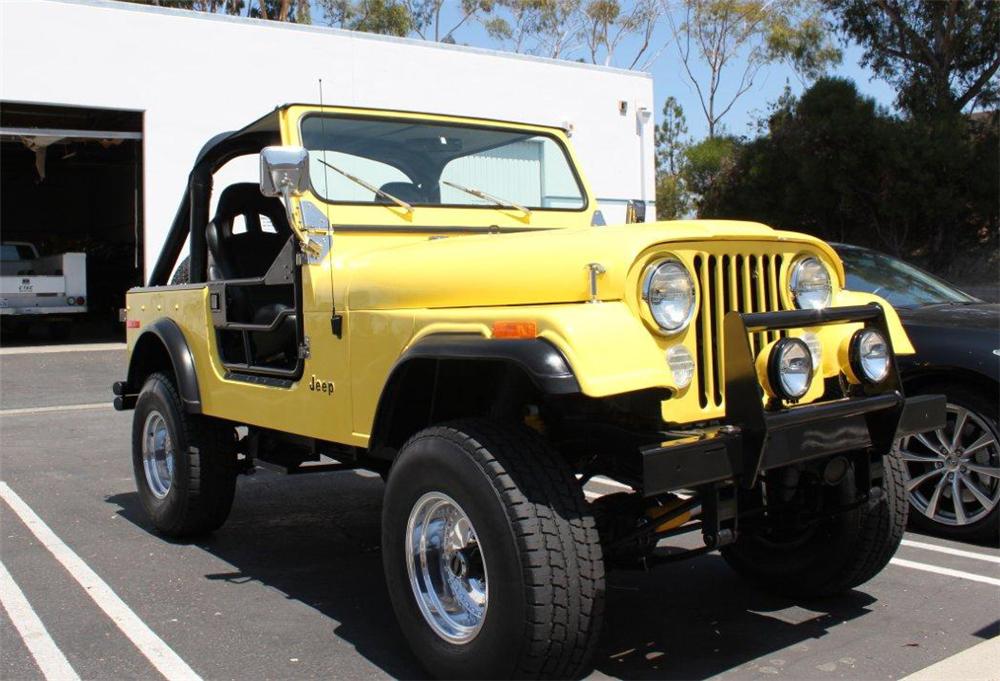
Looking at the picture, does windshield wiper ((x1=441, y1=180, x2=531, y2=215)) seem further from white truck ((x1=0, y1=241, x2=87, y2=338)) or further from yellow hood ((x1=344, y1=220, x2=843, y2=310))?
white truck ((x1=0, y1=241, x2=87, y2=338))

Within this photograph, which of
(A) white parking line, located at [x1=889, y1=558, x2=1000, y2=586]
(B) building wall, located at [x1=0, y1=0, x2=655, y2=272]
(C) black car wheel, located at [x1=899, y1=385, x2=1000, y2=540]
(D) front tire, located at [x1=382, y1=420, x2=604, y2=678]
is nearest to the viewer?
(D) front tire, located at [x1=382, y1=420, x2=604, y2=678]

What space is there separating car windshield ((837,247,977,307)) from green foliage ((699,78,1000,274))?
16.7 m

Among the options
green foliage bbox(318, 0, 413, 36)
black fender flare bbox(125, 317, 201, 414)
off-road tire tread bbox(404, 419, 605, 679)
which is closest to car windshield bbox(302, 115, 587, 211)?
black fender flare bbox(125, 317, 201, 414)

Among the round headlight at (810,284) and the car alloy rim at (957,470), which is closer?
the round headlight at (810,284)

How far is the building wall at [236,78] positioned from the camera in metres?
15.9

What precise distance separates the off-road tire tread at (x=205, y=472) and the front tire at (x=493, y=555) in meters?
2.07

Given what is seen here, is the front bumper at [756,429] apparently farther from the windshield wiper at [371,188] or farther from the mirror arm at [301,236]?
the windshield wiper at [371,188]

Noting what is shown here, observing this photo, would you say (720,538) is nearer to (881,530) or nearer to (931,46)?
(881,530)

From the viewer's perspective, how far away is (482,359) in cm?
317

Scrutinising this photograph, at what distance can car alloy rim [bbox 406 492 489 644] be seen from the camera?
334cm

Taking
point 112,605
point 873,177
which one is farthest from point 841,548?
point 873,177

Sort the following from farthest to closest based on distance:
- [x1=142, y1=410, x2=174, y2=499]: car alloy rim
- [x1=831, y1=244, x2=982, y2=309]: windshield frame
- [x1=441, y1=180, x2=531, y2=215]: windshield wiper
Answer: [x1=831, y1=244, x2=982, y2=309]: windshield frame < [x1=142, y1=410, x2=174, y2=499]: car alloy rim < [x1=441, y1=180, x2=531, y2=215]: windshield wiper

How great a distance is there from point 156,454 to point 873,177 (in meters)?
20.8

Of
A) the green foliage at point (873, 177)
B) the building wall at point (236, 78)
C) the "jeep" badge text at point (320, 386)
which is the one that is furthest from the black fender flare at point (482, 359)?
the green foliage at point (873, 177)
